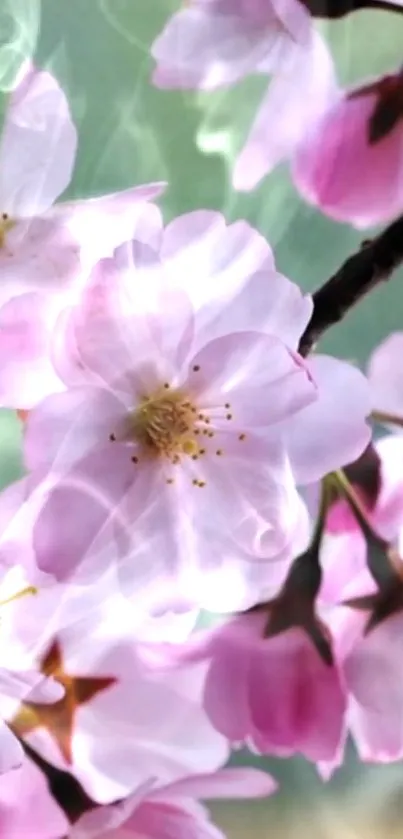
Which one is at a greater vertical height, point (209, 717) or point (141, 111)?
point (141, 111)

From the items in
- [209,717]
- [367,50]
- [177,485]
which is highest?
[367,50]

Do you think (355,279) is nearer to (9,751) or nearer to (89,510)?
(89,510)

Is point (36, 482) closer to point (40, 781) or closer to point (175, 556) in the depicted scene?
point (175, 556)

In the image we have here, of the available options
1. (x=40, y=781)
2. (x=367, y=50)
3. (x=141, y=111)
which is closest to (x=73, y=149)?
(x=141, y=111)

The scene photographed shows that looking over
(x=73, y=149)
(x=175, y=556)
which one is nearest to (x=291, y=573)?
(x=175, y=556)

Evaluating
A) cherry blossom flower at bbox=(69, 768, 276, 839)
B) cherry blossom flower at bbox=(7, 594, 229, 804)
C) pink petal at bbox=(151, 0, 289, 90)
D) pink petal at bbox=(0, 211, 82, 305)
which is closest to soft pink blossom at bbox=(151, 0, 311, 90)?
pink petal at bbox=(151, 0, 289, 90)
